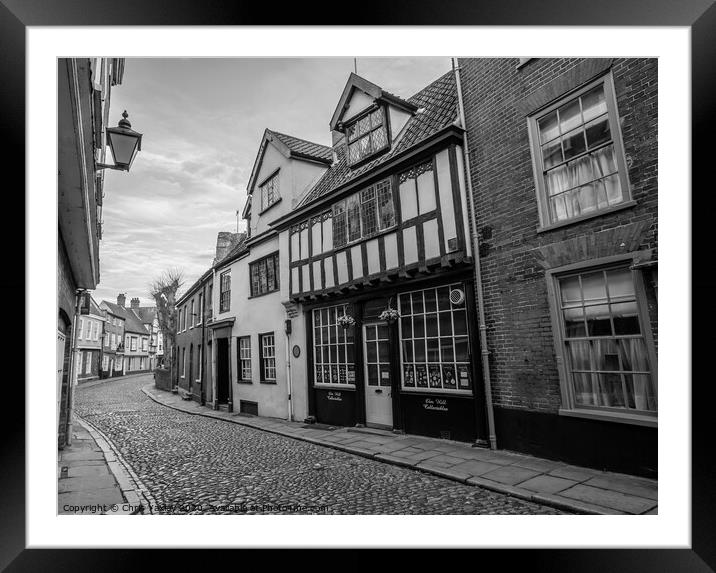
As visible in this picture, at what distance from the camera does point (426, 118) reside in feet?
28.1

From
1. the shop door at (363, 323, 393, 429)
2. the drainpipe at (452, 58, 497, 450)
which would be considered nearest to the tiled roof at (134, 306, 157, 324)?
the shop door at (363, 323, 393, 429)

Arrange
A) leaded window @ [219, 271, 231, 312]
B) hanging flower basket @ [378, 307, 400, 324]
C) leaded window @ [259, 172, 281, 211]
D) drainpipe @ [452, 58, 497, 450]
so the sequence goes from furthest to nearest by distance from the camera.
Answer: leaded window @ [219, 271, 231, 312] → leaded window @ [259, 172, 281, 211] → hanging flower basket @ [378, 307, 400, 324] → drainpipe @ [452, 58, 497, 450]

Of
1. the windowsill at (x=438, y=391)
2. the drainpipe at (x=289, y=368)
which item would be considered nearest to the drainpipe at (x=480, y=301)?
the windowsill at (x=438, y=391)

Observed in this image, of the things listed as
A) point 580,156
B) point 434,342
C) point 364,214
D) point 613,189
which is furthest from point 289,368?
point 613,189

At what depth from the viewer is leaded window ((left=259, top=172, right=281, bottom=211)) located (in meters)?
12.5

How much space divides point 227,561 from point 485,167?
6374mm

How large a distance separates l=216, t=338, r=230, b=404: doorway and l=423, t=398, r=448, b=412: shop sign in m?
9.67

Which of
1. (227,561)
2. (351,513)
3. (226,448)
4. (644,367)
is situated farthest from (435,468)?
(226,448)

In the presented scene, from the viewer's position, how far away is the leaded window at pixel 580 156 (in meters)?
5.01

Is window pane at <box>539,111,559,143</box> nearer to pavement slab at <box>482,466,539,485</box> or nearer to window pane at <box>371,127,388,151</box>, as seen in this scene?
window pane at <box>371,127,388,151</box>

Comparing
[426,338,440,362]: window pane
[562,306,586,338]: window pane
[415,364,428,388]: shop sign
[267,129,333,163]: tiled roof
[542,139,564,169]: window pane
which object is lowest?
[415,364,428,388]: shop sign

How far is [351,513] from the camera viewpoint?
422cm

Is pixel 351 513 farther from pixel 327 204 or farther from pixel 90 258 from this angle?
pixel 327 204
